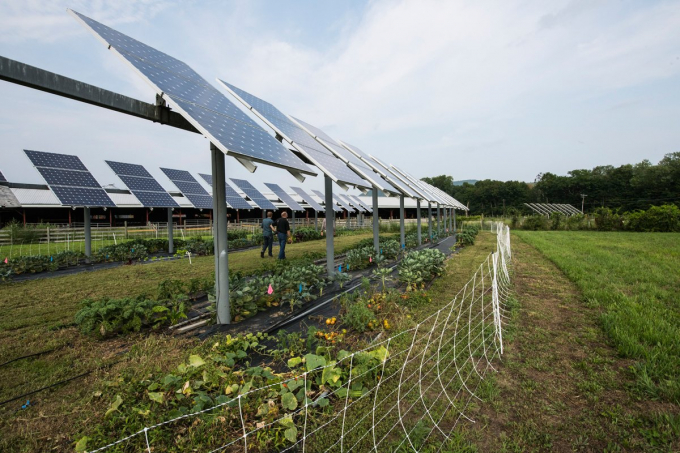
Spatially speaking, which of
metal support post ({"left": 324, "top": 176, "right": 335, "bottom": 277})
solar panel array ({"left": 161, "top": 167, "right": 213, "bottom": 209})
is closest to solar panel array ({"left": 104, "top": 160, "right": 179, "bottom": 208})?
solar panel array ({"left": 161, "top": 167, "right": 213, "bottom": 209})

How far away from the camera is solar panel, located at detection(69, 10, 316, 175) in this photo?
15.8ft

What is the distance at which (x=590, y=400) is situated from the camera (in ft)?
11.6

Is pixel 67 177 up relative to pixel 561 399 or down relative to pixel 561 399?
up

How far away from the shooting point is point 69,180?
1370cm

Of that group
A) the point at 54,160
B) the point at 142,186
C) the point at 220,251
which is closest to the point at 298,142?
the point at 220,251

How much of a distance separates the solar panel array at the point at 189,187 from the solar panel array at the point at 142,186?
1955mm

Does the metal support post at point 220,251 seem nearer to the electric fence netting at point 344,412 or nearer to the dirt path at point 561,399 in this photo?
the electric fence netting at point 344,412

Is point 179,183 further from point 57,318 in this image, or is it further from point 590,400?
point 590,400

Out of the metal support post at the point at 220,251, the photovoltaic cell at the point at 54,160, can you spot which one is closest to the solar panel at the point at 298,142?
the metal support post at the point at 220,251

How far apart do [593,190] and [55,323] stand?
108100 millimetres

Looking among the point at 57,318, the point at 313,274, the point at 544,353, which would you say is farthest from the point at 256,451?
the point at 57,318

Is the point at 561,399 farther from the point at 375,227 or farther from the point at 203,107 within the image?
the point at 375,227

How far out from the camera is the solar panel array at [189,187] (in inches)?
758

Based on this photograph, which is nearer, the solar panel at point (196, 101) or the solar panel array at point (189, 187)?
the solar panel at point (196, 101)
